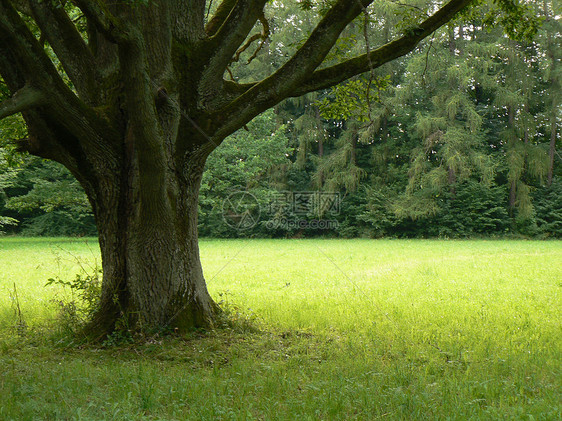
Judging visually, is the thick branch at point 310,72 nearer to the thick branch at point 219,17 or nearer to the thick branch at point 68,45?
the thick branch at point 219,17

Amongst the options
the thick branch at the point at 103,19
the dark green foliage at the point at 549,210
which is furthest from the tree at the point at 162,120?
the dark green foliage at the point at 549,210

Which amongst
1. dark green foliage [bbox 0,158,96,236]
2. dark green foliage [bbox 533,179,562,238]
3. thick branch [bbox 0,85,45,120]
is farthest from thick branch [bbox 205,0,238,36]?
dark green foliage [bbox 533,179,562,238]

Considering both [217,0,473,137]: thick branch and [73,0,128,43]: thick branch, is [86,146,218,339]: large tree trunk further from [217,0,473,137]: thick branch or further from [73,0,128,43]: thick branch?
[73,0,128,43]: thick branch

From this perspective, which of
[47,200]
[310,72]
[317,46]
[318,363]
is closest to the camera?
[318,363]

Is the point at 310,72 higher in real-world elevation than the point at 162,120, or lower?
higher

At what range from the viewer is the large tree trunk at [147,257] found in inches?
209

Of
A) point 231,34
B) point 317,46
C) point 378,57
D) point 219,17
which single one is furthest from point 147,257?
point 378,57

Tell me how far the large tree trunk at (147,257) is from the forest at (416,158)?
73.4 feet

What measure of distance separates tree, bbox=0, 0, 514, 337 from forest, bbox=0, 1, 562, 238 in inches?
877

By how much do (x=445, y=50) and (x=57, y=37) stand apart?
31173 millimetres

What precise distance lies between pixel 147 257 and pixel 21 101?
2182 mm

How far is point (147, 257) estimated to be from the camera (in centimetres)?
532

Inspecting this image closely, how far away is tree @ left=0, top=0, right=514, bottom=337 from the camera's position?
506cm

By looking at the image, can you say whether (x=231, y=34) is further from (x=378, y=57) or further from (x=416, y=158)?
(x=416, y=158)
